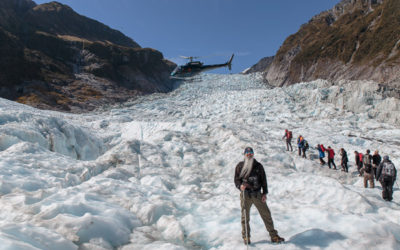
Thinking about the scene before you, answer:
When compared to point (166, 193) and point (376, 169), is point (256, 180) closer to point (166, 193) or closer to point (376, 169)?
point (166, 193)

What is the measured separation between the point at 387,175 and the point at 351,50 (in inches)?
2089

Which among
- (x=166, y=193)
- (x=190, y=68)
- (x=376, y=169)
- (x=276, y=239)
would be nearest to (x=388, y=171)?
(x=376, y=169)

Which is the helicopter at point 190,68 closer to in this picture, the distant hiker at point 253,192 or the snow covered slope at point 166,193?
the snow covered slope at point 166,193

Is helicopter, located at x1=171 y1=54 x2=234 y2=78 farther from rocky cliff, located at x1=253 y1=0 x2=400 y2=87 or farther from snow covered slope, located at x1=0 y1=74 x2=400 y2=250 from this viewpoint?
rocky cliff, located at x1=253 y1=0 x2=400 y2=87

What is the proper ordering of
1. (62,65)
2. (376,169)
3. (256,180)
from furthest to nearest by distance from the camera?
(62,65) → (376,169) → (256,180)

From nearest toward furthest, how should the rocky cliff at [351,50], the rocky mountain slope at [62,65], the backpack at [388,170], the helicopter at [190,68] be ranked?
the backpack at [388,170], the helicopter at [190,68], the rocky cliff at [351,50], the rocky mountain slope at [62,65]

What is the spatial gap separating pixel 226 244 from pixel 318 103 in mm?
34729

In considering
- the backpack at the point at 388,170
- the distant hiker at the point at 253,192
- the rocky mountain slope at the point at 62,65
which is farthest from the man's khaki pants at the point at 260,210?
the rocky mountain slope at the point at 62,65

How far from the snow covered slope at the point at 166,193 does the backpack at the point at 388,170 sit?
1044 mm

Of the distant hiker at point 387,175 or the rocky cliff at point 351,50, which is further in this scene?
the rocky cliff at point 351,50

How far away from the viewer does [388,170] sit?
8.59 meters

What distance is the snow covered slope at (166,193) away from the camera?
469cm

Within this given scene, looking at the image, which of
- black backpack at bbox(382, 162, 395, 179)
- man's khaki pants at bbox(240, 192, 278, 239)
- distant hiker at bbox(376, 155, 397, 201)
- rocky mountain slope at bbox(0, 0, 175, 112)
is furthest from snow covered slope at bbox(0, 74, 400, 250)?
rocky mountain slope at bbox(0, 0, 175, 112)

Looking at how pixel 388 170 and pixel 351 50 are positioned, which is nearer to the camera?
pixel 388 170
